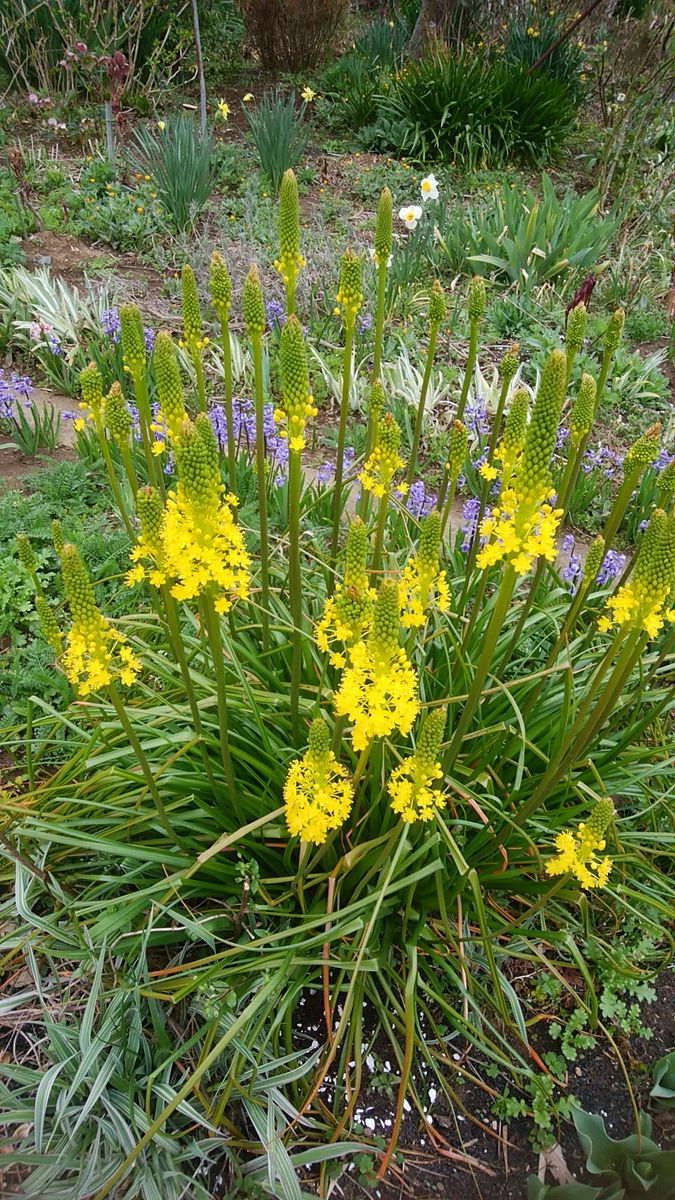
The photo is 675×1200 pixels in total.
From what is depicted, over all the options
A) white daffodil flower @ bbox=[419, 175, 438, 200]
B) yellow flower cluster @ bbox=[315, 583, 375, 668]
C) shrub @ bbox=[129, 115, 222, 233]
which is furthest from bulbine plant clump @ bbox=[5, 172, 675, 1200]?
shrub @ bbox=[129, 115, 222, 233]

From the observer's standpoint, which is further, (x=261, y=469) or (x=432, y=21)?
(x=432, y=21)

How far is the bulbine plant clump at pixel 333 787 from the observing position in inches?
68.5

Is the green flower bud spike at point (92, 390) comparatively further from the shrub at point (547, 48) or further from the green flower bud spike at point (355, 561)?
the shrub at point (547, 48)

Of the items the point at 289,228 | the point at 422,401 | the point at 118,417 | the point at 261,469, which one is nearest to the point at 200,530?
the point at 261,469

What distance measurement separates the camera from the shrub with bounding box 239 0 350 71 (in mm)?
11477

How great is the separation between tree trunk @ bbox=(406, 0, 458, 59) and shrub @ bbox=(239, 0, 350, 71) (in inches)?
67.3

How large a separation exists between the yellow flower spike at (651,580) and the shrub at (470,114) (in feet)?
28.2

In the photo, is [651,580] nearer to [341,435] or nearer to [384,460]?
[384,460]

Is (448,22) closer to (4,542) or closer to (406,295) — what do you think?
(406,295)

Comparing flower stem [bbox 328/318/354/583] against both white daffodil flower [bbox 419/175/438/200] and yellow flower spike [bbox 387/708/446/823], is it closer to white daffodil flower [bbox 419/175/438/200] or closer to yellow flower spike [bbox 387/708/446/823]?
yellow flower spike [bbox 387/708/446/823]

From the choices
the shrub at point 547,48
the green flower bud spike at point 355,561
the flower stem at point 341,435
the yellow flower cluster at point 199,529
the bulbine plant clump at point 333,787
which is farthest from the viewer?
the shrub at point 547,48

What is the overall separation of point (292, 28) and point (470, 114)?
4649 mm

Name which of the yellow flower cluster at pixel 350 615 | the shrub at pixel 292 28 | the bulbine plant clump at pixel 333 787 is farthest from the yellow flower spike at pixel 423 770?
the shrub at pixel 292 28

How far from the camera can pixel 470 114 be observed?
888 cm
